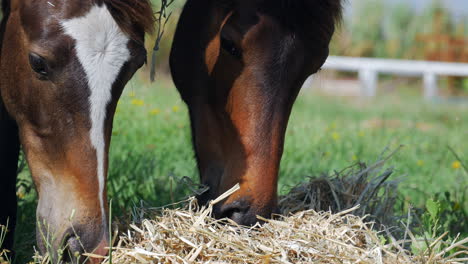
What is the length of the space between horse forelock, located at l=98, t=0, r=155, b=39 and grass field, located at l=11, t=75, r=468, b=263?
0.48 meters

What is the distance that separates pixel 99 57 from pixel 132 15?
10.0 inches

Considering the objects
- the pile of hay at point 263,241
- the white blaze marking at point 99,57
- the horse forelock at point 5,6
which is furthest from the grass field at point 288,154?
the horse forelock at point 5,6

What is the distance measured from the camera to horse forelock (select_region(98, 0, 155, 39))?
94.9 inches

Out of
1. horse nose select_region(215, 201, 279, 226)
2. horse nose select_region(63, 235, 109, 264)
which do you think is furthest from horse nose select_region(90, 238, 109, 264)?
horse nose select_region(215, 201, 279, 226)

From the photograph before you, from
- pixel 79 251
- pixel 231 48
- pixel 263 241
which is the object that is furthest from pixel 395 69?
pixel 79 251

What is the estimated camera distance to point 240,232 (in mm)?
2697

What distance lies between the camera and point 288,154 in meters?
5.48

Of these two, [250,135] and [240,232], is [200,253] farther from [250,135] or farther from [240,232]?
[250,135]

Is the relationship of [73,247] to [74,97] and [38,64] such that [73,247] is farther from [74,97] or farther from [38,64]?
[38,64]

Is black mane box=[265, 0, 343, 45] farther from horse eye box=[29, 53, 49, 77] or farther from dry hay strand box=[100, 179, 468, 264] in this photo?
horse eye box=[29, 53, 49, 77]

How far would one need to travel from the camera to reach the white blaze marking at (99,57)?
230 cm

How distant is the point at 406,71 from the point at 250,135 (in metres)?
12.1

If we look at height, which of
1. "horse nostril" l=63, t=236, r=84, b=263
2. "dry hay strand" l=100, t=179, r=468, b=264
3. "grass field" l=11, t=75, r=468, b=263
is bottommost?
"grass field" l=11, t=75, r=468, b=263

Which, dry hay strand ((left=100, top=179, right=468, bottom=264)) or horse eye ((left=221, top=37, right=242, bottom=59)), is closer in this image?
dry hay strand ((left=100, top=179, right=468, bottom=264))
